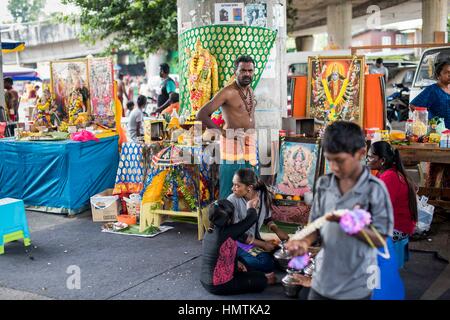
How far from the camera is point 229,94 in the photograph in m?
6.01

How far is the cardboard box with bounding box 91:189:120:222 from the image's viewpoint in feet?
22.9

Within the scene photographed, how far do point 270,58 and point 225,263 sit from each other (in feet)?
13.7

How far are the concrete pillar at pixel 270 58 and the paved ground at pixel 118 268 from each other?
84.1 inches

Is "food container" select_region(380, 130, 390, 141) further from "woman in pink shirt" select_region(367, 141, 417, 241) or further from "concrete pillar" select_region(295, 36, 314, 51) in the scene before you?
"concrete pillar" select_region(295, 36, 314, 51)

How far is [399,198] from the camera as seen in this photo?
477 centimetres

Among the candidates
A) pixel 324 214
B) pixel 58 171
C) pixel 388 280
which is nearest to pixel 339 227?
pixel 324 214

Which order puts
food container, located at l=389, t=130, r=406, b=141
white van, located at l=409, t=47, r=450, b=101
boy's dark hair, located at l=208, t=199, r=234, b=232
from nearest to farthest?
boy's dark hair, located at l=208, t=199, r=234, b=232
food container, located at l=389, t=130, r=406, b=141
white van, located at l=409, t=47, r=450, b=101

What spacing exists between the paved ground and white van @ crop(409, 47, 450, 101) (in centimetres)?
516

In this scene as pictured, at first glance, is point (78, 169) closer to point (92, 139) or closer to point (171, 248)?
point (92, 139)

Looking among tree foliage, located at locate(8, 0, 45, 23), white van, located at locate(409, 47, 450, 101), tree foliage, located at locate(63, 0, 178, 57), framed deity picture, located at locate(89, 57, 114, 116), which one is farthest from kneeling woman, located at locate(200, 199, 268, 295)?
tree foliage, located at locate(8, 0, 45, 23)

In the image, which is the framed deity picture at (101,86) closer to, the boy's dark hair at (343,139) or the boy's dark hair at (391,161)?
the boy's dark hair at (391,161)

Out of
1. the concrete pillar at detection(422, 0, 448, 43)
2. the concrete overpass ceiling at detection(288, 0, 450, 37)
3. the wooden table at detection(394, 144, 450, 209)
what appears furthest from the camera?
the concrete overpass ceiling at detection(288, 0, 450, 37)

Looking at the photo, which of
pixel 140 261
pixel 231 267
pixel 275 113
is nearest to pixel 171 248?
pixel 140 261

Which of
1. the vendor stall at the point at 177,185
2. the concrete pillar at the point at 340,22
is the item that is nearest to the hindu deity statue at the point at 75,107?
the vendor stall at the point at 177,185
